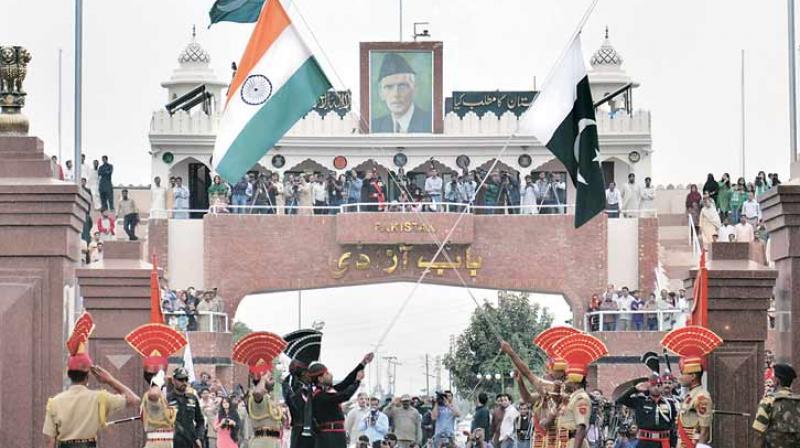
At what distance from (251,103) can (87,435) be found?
7.54 m

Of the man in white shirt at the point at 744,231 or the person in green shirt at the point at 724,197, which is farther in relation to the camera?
the person in green shirt at the point at 724,197

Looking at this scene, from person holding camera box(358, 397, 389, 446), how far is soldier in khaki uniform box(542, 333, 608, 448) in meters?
10.4

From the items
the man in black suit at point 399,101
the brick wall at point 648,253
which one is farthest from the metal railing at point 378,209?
the man in black suit at point 399,101

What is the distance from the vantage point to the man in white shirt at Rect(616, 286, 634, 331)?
153ft

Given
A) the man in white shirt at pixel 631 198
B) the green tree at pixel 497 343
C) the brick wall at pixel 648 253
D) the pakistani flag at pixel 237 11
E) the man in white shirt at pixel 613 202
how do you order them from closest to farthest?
the pakistani flag at pixel 237 11, the brick wall at pixel 648 253, the man in white shirt at pixel 613 202, the man in white shirt at pixel 631 198, the green tree at pixel 497 343

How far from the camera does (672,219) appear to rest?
56562 millimetres

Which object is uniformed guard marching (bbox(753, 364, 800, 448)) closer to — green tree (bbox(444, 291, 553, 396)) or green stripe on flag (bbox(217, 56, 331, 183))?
green stripe on flag (bbox(217, 56, 331, 183))

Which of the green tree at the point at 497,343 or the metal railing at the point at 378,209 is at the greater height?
the metal railing at the point at 378,209

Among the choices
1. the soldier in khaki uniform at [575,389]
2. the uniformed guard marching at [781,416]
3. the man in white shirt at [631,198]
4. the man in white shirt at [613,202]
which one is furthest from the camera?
the man in white shirt at [631,198]

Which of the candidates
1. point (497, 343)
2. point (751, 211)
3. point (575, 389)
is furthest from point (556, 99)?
point (497, 343)

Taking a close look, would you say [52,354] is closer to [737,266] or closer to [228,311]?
[737,266]

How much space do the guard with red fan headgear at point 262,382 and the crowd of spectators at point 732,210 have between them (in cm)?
2566

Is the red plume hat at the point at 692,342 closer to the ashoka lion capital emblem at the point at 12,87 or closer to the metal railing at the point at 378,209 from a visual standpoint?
the ashoka lion capital emblem at the point at 12,87

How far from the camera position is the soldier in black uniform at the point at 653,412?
23047 mm
